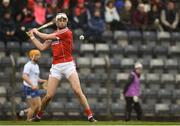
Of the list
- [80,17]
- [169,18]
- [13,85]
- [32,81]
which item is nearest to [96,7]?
[80,17]

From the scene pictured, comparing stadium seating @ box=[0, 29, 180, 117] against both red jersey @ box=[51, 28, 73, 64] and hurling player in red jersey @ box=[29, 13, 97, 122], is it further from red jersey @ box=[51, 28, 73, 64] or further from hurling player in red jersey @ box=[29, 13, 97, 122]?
A: red jersey @ box=[51, 28, 73, 64]

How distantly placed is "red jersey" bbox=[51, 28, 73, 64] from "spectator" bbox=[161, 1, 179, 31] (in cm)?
831

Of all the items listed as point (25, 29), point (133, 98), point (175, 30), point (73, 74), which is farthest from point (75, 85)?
point (175, 30)

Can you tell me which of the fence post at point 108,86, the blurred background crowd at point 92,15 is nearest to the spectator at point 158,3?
Result: the blurred background crowd at point 92,15

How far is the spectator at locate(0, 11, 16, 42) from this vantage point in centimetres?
2069

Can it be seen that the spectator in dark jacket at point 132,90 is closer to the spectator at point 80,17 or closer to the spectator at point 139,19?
the spectator at point 80,17

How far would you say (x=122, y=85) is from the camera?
21.5 m

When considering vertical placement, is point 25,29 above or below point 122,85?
above

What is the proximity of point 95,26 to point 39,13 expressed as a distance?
1.85m

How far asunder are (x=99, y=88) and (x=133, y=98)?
169cm

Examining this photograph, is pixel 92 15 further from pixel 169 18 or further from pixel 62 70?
pixel 62 70

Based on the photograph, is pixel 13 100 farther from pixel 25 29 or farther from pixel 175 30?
pixel 175 30

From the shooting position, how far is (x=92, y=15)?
21.9 metres

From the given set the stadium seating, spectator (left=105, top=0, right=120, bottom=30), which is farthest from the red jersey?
spectator (left=105, top=0, right=120, bottom=30)
